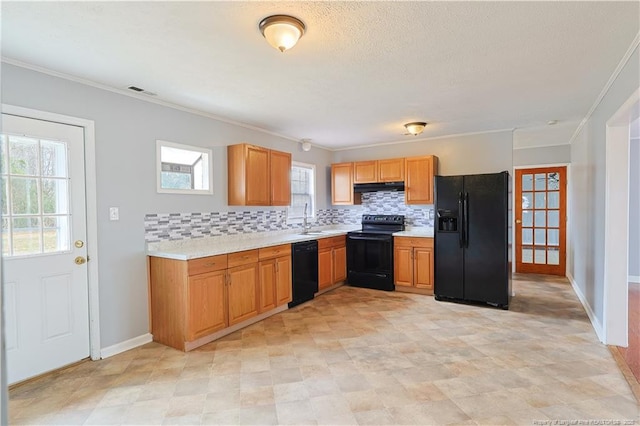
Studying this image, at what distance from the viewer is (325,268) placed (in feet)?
16.9

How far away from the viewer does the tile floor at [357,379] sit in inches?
91.3

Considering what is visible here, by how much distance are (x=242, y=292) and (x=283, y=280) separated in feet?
2.25

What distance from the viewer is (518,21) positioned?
220 cm

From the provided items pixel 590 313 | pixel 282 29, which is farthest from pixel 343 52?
pixel 590 313

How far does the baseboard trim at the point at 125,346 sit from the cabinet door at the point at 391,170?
3862mm

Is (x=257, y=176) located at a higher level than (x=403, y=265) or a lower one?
higher

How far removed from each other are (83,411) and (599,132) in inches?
197

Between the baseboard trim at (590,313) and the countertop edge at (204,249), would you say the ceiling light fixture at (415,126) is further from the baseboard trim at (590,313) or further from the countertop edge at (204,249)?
the baseboard trim at (590,313)

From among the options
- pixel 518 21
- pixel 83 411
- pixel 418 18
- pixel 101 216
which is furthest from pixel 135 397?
pixel 518 21

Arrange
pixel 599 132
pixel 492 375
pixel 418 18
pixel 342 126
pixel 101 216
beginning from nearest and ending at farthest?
pixel 418 18
pixel 492 375
pixel 101 216
pixel 599 132
pixel 342 126

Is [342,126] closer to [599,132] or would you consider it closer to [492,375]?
[599,132]

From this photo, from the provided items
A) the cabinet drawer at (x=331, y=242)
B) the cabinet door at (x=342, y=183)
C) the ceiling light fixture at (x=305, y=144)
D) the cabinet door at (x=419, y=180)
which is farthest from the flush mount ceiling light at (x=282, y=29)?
the cabinet door at (x=342, y=183)

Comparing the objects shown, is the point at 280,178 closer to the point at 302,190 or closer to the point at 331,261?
the point at 302,190

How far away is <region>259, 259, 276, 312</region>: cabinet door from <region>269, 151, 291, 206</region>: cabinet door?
35.0 inches
